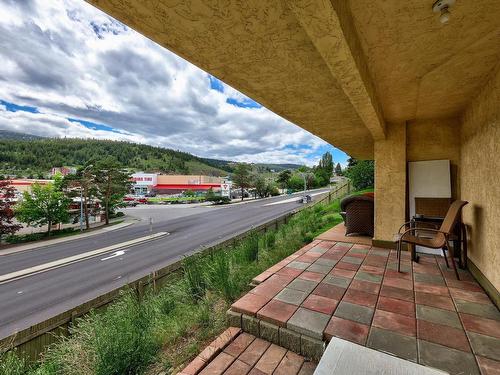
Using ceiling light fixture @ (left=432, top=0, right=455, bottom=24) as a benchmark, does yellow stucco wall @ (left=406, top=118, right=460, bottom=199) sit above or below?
below

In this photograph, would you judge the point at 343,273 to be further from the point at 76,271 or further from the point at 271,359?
the point at 76,271

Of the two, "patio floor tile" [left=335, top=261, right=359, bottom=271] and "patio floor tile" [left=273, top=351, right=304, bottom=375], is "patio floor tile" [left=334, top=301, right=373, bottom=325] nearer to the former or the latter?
"patio floor tile" [left=273, top=351, right=304, bottom=375]

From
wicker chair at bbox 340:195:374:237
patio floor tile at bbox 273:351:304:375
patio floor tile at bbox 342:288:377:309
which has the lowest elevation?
patio floor tile at bbox 273:351:304:375

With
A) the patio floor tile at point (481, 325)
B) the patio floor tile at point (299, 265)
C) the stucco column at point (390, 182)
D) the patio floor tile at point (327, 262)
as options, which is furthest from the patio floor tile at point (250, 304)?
the stucco column at point (390, 182)

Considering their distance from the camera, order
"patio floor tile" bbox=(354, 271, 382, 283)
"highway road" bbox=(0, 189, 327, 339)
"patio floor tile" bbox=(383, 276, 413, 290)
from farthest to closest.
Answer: "highway road" bbox=(0, 189, 327, 339) < "patio floor tile" bbox=(354, 271, 382, 283) < "patio floor tile" bbox=(383, 276, 413, 290)

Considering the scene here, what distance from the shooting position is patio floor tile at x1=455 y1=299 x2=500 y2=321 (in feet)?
6.52

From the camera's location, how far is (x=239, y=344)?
191 cm

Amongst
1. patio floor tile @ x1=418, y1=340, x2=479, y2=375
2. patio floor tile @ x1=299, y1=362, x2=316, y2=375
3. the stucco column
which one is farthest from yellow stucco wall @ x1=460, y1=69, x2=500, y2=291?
patio floor tile @ x1=299, y1=362, x2=316, y2=375

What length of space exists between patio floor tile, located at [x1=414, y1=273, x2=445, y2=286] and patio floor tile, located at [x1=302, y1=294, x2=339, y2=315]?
1405mm

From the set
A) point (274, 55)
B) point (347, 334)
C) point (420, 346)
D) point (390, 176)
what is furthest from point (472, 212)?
point (274, 55)

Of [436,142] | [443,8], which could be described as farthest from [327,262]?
[443,8]

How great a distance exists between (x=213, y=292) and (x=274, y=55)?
3.02 m

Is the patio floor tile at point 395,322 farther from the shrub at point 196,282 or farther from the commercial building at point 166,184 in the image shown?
the commercial building at point 166,184

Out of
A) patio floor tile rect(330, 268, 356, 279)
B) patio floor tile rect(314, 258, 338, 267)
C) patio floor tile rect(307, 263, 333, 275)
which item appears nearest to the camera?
patio floor tile rect(330, 268, 356, 279)
